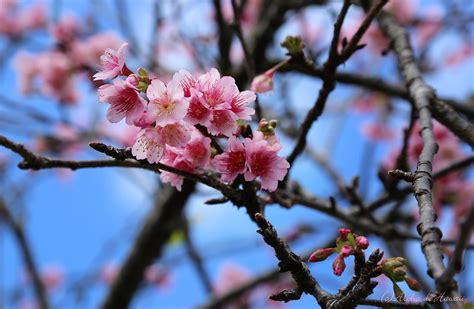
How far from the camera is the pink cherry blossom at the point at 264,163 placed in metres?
1.08

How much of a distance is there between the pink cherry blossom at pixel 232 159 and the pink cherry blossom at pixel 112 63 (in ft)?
0.85

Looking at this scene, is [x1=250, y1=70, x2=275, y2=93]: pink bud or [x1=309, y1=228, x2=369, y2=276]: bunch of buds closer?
[x1=309, y1=228, x2=369, y2=276]: bunch of buds

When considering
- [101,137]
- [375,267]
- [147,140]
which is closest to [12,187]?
[101,137]

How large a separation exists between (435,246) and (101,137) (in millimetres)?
3148

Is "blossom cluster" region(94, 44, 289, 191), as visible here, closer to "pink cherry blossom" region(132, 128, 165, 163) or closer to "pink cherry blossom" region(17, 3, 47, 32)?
"pink cherry blossom" region(132, 128, 165, 163)

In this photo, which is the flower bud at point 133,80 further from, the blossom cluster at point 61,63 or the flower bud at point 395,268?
the blossom cluster at point 61,63

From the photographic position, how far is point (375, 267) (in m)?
0.93

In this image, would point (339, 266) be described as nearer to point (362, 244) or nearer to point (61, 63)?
point (362, 244)

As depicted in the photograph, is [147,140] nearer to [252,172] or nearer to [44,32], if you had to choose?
[252,172]

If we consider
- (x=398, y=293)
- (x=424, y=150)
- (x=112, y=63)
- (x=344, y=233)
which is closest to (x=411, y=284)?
(x=398, y=293)

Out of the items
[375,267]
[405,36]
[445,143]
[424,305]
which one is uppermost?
[445,143]

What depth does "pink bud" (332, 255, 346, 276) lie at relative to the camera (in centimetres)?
96

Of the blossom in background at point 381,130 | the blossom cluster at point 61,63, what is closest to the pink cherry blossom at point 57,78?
the blossom cluster at point 61,63

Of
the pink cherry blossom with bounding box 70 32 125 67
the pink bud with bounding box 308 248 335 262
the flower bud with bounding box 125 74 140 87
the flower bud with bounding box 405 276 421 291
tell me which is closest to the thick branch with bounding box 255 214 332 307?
the pink bud with bounding box 308 248 335 262
